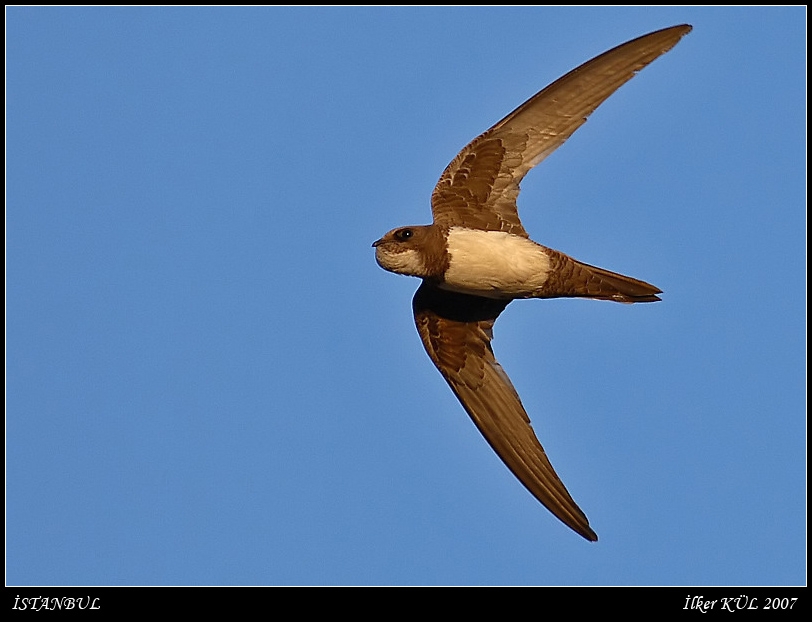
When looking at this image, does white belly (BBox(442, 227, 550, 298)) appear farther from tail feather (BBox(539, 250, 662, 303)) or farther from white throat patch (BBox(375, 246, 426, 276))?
white throat patch (BBox(375, 246, 426, 276))

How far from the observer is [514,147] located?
27.7ft

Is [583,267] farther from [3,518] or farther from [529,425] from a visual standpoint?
[3,518]

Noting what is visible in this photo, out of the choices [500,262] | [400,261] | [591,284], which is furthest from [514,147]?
[400,261]

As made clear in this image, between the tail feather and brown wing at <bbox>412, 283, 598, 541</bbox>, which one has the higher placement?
the tail feather

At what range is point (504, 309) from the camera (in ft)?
28.9

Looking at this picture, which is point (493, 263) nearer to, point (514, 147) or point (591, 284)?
point (591, 284)

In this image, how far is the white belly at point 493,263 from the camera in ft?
26.5

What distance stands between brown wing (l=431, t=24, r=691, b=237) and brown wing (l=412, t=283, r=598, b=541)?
0.63 m

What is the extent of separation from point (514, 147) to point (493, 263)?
913 mm

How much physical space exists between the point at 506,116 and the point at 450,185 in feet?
2.07

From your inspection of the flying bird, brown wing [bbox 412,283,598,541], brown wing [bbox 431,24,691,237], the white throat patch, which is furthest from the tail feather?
the white throat patch

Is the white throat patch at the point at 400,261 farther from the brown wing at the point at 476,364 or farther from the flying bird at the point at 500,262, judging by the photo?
the brown wing at the point at 476,364

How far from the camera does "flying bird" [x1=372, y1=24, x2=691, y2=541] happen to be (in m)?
8.04
